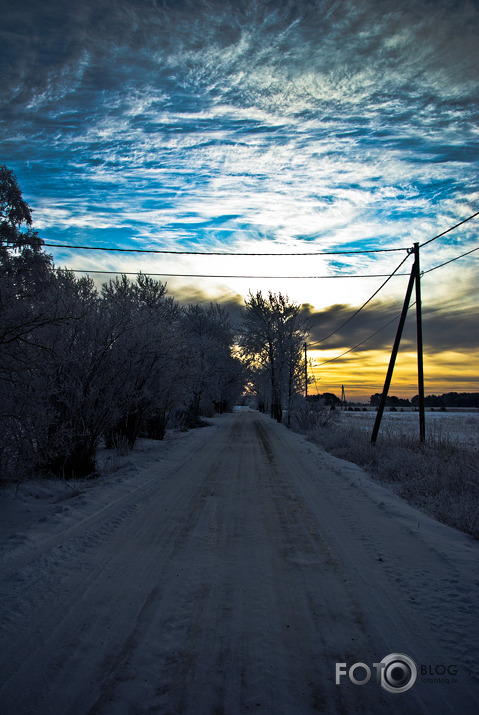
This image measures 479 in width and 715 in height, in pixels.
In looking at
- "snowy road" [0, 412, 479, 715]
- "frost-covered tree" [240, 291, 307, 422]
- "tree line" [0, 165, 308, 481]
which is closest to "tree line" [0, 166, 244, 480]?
"tree line" [0, 165, 308, 481]

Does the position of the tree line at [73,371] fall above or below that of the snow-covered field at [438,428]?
above

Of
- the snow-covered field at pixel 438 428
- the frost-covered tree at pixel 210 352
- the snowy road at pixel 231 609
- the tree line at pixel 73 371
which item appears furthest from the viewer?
the frost-covered tree at pixel 210 352

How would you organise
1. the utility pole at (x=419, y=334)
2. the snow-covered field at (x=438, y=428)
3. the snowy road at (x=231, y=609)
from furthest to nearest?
the snow-covered field at (x=438, y=428) → the utility pole at (x=419, y=334) → the snowy road at (x=231, y=609)

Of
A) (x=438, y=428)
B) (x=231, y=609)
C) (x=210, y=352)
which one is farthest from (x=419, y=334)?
(x=210, y=352)

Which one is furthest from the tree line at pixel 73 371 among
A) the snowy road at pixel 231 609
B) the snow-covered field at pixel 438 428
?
the snow-covered field at pixel 438 428

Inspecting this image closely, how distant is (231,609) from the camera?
312 cm

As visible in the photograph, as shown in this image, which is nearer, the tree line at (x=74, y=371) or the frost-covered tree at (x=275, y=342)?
the tree line at (x=74, y=371)

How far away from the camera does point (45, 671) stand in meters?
2.42

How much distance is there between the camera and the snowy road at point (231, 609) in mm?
2270

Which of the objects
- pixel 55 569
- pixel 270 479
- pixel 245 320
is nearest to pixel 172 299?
pixel 245 320

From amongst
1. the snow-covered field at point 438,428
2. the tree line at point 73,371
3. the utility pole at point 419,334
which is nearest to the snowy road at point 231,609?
the tree line at point 73,371

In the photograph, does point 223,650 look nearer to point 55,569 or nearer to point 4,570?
point 55,569

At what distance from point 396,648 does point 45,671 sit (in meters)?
Result: 2.37

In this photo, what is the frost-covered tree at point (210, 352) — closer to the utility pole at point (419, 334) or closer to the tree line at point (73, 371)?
the tree line at point (73, 371)
